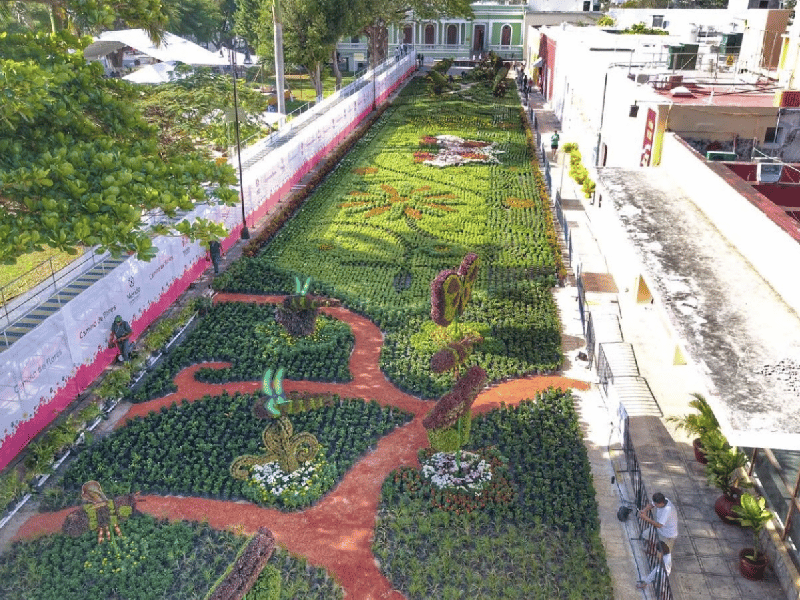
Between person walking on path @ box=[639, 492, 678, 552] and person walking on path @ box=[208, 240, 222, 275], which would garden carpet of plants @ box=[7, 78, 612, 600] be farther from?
person walking on path @ box=[639, 492, 678, 552]

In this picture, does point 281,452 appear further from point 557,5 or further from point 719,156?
point 557,5

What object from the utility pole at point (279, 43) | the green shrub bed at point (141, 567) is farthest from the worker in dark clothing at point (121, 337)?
the utility pole at point (279, 43)

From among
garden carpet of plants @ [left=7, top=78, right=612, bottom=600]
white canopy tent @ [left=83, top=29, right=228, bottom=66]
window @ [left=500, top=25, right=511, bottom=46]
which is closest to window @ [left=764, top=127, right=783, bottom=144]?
garden carpet of plants @ [left=7, top=78, right=612, bottom=600]

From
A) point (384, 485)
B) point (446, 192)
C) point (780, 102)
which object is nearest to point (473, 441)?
point (384, 485)

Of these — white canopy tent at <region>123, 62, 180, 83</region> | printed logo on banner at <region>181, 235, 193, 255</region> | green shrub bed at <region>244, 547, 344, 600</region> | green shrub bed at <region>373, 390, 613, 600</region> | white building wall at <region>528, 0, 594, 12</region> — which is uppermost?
white building wall at <region>528, 0, 594, 12</region>

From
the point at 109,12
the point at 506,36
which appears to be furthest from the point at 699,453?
the point at 506,36

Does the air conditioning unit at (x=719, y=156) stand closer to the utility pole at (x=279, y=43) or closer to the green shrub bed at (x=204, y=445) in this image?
the green shrub bed at (x=204, y=445)

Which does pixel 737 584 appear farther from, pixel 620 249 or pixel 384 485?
pixel 620 249
